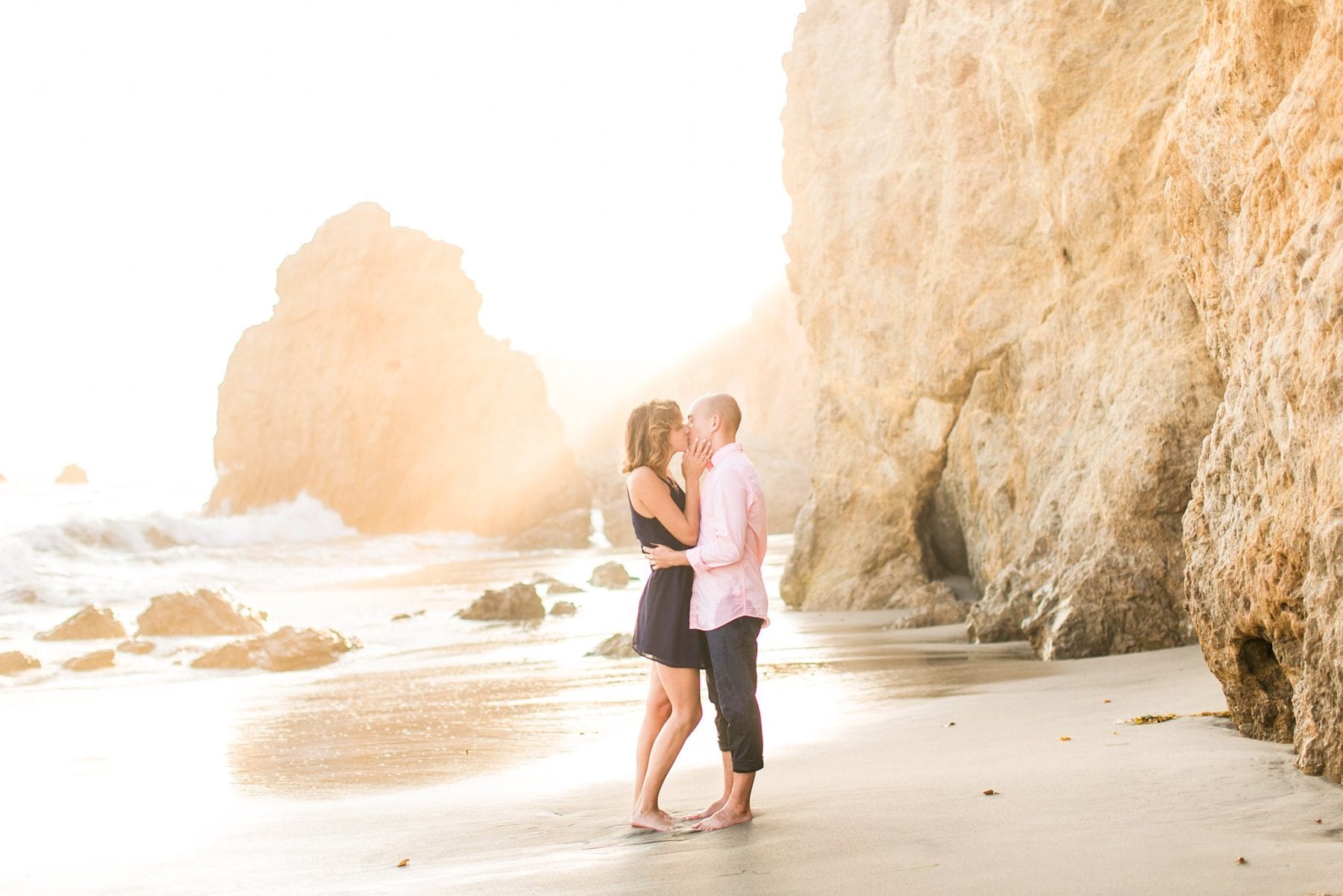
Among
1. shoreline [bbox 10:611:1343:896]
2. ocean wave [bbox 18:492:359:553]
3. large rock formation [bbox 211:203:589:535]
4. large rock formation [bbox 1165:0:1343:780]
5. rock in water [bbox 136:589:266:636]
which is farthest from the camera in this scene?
large rock formation [bbox 211:203:589:535]

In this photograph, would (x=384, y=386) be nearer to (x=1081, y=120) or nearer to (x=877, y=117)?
(x=877, y=117)

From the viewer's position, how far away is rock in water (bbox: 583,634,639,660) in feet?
35.9

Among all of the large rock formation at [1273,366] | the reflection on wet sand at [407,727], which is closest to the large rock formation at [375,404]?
the reflection on wet sand at [407,727]

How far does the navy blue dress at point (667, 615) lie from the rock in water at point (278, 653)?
8.31 m

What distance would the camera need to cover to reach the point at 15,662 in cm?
1136

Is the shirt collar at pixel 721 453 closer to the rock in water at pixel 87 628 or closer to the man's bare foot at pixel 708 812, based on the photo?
the man's bare foot at pixel 708 812

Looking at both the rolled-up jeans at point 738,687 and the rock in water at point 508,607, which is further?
the rock in water at point 508,607

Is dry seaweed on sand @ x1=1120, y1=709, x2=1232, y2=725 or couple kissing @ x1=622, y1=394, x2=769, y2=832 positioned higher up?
couple kissing @ x1=622, y1=394, x2=769, y2=832

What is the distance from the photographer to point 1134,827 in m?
3.27

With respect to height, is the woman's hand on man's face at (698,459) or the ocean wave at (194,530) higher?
the ocean wave at (194,530)

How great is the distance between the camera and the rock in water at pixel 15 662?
11.2 metres

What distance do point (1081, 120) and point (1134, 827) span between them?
26.3 ft

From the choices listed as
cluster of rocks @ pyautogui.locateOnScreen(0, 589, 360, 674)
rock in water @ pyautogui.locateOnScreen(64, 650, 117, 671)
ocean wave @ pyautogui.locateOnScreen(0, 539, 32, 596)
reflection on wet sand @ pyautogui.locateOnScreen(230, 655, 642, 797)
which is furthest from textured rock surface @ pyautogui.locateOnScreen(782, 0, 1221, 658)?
ocean wave @ pyautogui.locateOnScreen(0, 539, 32, 596)

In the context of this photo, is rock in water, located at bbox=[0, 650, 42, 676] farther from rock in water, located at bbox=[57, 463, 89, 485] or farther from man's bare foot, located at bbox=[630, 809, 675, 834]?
rock in water, located at bbox=[57, 463, 89, 485]
